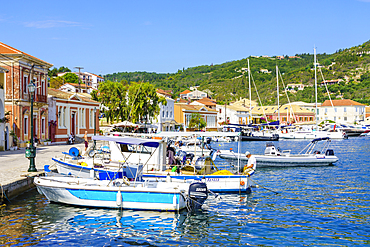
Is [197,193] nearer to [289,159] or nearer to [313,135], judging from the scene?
[289,159]

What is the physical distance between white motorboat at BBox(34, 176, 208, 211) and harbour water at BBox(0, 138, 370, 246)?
337mm

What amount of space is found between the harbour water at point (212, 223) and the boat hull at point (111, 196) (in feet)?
1.01

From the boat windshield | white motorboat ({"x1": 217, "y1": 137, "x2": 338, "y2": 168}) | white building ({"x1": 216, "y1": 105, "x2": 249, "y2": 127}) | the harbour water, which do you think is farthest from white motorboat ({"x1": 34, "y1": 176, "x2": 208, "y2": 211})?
white building ({"x1": 216, "y1": 105, "x2": 249, "y2": 127})

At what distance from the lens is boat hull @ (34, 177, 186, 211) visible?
1547 centimetres

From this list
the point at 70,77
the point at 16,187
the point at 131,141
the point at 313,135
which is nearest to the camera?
the point at 16,187

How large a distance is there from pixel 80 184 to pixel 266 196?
31.5 feet

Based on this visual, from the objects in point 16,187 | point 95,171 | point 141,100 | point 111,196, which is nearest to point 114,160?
point 95,171

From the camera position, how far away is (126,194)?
15820mm

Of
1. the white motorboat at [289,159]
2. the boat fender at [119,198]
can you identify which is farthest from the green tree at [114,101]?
the boat fender at [119,198]

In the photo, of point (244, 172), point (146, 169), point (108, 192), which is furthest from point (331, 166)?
point (108, 192)

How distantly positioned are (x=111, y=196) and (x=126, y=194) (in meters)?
0.69

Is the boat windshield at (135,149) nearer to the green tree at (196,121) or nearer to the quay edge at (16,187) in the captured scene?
the quay edge at (16,187)

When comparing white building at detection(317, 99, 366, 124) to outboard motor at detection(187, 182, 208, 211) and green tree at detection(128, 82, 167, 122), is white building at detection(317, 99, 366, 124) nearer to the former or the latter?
green tree at detection(128, 82, 167, 122)

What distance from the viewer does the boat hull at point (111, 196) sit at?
15.5m
